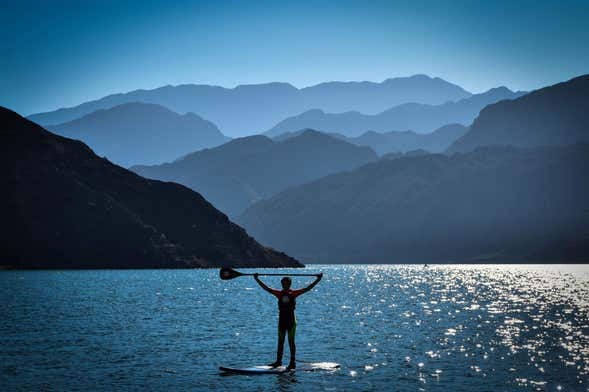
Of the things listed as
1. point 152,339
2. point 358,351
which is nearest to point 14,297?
point 152,339

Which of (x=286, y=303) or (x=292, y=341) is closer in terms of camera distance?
(x=286, y=303)

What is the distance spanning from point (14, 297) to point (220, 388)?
81.6m

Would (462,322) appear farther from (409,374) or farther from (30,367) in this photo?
(30,367)

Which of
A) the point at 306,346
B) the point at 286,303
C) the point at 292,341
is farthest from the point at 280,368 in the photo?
the point at 306,346

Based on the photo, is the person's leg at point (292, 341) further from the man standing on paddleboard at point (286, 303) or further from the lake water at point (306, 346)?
the lake water at point (306, 346)

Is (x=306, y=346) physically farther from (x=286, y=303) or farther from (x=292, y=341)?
(x=286, y=303)

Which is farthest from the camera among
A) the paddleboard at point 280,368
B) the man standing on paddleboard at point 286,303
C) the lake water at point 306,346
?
the paddleboard at point 280,368

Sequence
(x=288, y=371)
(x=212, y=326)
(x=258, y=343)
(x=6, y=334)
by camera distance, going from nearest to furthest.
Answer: (x=288, y=371) → (x=258, y=343) → (x=6, y=334) → (x=212, y=326)

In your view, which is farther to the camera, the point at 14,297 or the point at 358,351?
the point at 14,297

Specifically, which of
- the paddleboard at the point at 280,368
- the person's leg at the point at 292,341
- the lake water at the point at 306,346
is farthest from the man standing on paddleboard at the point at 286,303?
the lake water at the point at 306,346

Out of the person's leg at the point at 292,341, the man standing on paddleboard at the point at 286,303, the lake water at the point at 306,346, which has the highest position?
the man standing on paddleboard at the point at 286,303

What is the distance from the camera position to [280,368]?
126 ft

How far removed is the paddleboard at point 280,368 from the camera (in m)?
37.9

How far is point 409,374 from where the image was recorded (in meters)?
39.2
